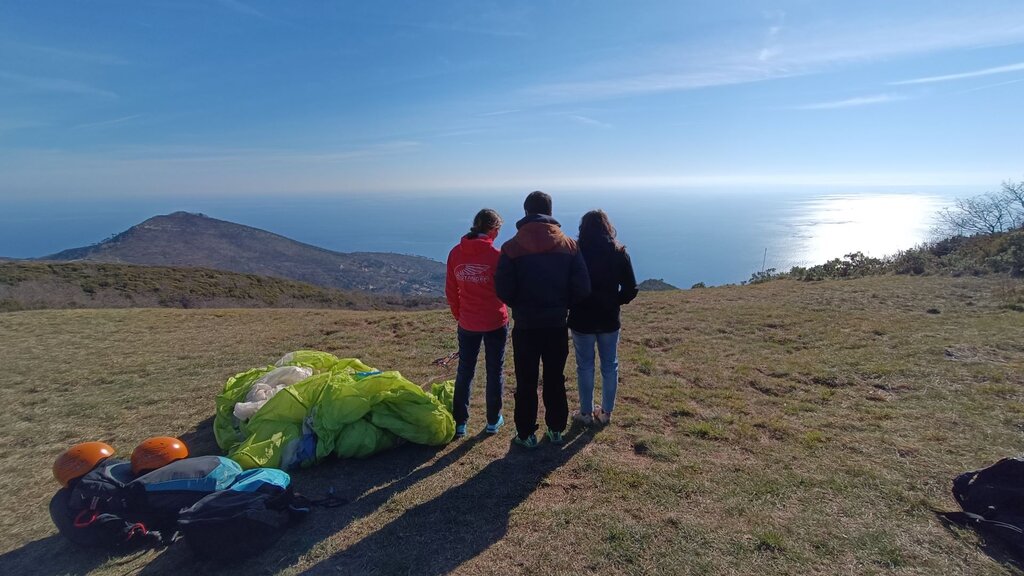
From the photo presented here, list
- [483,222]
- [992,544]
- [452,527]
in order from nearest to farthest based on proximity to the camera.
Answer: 1. [992,544]
2. [452,527]
3. [483,222]

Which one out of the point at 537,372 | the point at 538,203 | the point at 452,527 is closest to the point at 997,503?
the point at 537,372

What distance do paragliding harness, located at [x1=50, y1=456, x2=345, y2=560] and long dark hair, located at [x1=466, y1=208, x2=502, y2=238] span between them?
2658 millimetres

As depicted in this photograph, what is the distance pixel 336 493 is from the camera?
4168 mm

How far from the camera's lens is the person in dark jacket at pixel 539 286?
13.5ft

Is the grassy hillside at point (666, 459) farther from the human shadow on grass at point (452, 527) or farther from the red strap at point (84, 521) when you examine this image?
the red strap at point (84, 521)

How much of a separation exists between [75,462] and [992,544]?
263 inches

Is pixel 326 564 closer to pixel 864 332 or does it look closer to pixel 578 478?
pixel 578 478

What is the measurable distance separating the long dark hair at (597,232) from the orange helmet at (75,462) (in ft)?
14.7

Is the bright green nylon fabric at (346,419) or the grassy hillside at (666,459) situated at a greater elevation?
the bright green nylon fabric at (346,419)

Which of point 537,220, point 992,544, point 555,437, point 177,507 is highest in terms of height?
point 537,220

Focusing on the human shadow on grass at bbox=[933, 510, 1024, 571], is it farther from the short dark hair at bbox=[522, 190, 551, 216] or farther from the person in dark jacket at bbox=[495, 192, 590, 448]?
the short dark hair at bbox=[522, 190, 551, 216]

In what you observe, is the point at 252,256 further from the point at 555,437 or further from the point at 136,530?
the point at 555,437

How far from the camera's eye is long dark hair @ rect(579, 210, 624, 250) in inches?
180

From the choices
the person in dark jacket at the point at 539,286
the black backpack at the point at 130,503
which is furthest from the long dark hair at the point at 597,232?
the black backpack at the point at 130,503
